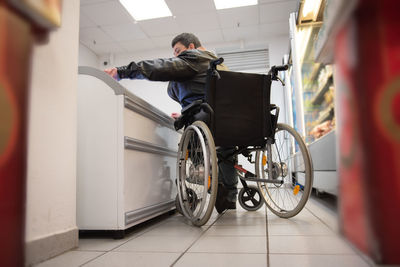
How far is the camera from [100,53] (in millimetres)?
6523

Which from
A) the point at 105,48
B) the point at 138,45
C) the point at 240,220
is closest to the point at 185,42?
the point at 240,220

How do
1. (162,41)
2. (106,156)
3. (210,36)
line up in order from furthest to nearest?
(162,41)
(210,36)
(106,156)

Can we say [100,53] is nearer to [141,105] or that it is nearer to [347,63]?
[141,105]

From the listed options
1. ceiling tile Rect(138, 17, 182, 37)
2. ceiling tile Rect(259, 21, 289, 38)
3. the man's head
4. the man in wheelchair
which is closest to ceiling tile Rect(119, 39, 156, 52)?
ceiling tile Rect(138, 17, 182, 37)

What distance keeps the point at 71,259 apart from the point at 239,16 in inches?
189

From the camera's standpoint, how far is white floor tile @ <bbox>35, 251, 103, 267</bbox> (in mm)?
1063

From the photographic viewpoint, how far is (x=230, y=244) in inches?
51.8

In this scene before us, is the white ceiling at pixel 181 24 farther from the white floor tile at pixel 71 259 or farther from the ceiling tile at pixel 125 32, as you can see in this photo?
the white floor tile at pixel 71 259

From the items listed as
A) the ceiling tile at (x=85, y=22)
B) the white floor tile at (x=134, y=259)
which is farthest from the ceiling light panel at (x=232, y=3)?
the white floor tile at (x=134, y=259)

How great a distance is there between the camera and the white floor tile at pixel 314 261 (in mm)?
960

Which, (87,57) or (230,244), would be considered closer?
(230,244)

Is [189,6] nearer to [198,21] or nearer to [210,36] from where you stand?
[198,21]

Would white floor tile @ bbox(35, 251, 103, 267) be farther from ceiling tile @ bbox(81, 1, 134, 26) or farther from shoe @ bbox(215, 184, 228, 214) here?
ceiling tile @ bbox(81, 1, 134, 26)

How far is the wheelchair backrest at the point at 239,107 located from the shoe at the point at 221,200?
49 cm
